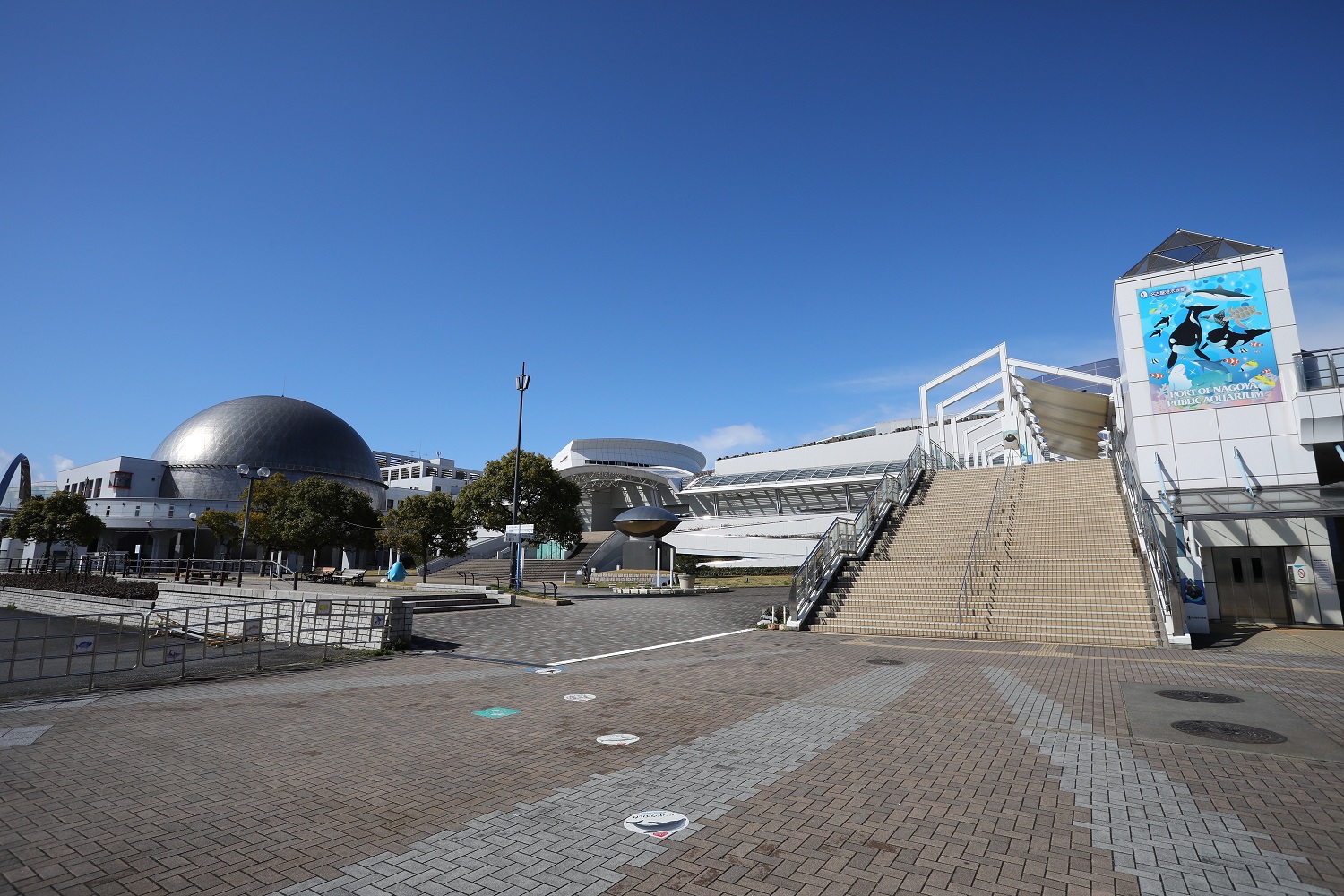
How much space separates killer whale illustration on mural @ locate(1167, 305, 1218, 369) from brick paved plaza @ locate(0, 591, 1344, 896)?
1121 cm

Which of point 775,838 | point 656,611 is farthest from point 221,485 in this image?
point 775,838

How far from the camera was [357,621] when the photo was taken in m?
14.1

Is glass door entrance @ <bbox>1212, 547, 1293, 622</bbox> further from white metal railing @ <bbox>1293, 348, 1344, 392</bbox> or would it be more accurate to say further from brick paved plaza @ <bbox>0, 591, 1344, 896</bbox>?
brick paved plaza @ <bbox>0, 591, 1344, 896</bbox>

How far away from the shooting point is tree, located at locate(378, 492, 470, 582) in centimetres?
3609

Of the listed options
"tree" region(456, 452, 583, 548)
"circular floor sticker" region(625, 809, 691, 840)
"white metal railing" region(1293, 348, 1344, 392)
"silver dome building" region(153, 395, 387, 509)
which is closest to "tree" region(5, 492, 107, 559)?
"silver dome building" region(153, 395, 387, 509)

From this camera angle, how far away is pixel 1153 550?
15.9 m

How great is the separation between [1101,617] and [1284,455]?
7849mm

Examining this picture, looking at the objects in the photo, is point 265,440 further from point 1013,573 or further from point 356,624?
point 1013,573

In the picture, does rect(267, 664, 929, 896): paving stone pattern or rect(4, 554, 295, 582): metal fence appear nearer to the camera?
rect(267, 664, 929, 896): paving stone pattern

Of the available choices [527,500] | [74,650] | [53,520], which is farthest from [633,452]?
[74,650]

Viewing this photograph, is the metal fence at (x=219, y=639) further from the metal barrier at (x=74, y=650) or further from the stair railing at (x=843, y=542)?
the stair railing at (x=843, y=542)

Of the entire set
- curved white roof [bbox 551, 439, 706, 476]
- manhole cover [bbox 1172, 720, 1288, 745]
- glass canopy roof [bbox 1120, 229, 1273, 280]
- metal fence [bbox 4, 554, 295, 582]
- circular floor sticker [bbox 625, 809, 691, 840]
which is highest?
curved white roof [bbox 551, 439, 706, 476]

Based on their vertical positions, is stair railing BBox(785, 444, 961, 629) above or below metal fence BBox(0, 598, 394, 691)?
above

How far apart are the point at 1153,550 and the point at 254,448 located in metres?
86.6
